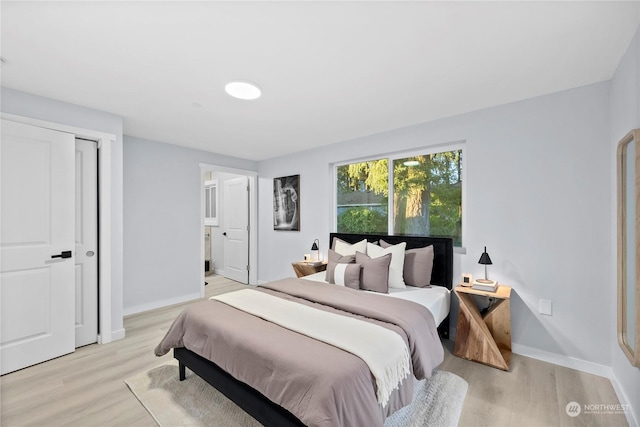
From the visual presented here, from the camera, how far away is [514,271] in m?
2.66

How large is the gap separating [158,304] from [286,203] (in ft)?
7.94

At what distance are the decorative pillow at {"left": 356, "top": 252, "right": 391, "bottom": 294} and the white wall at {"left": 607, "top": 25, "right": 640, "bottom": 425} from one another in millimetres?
1683

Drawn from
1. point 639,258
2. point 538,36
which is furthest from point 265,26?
point 639,258

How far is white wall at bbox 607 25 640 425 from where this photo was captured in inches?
67.0

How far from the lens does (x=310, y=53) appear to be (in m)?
1.88

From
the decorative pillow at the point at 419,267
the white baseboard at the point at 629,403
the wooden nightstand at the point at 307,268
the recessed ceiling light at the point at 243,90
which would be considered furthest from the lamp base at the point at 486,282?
the recessed ceiling light at the point at 243,90

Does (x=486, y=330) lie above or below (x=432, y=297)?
below

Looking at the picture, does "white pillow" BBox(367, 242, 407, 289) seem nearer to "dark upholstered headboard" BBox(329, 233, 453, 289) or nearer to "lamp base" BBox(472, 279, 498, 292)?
"dark upholstered headboard" BBox(329, 233, 453, 289)

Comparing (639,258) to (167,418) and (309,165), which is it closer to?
(167,418)

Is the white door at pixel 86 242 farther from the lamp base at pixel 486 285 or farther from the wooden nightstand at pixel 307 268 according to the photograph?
the lamp base at pixel 486 285

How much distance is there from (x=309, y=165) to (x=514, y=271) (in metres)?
3.02

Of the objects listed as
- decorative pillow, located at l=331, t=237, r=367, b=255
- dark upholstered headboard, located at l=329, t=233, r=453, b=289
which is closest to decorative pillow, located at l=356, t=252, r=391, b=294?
decorative pillow, located at l=331, t=237, r=367, b=255

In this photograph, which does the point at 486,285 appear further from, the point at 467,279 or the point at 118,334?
the point at 118,334

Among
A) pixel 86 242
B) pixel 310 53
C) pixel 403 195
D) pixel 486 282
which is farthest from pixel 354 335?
pixel 86 242
